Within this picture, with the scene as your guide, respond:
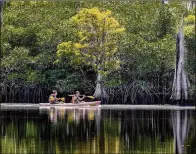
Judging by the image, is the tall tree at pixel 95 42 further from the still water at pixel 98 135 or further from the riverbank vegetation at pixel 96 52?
the still water at pixel 98 135

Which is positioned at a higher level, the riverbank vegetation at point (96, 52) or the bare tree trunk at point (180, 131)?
the riverbank vegetation at point (96, 52)

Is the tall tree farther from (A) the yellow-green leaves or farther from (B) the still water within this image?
(B) the still water

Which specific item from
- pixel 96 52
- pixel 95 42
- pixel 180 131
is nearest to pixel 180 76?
pixel 96 52

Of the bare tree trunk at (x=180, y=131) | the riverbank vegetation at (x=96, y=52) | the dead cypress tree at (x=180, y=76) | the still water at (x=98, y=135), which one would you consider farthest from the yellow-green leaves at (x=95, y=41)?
the bare tree trunk at (x=180, y=131)

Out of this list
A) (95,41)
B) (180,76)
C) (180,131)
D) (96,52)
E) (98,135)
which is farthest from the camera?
(95,41)

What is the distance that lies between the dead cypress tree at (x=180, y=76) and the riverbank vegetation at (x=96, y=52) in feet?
1.03

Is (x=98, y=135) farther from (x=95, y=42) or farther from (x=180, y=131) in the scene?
(x=95, y=42)

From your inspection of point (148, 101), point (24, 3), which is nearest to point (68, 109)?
point (148, 101)

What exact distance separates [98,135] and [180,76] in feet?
59.9

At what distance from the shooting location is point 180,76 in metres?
35.1

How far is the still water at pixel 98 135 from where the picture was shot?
1470 cm

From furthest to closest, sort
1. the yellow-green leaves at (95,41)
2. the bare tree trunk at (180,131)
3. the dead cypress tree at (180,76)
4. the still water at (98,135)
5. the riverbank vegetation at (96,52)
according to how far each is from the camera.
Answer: the yellow-green leaves at (95,41), the riverbank vegetation at (96,52), the dead cypress tree at (180,76), the bare tree trunk at (180,131), the still water at (98,135)

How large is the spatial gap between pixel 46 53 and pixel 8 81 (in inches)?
93.6

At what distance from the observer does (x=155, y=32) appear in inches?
1462
